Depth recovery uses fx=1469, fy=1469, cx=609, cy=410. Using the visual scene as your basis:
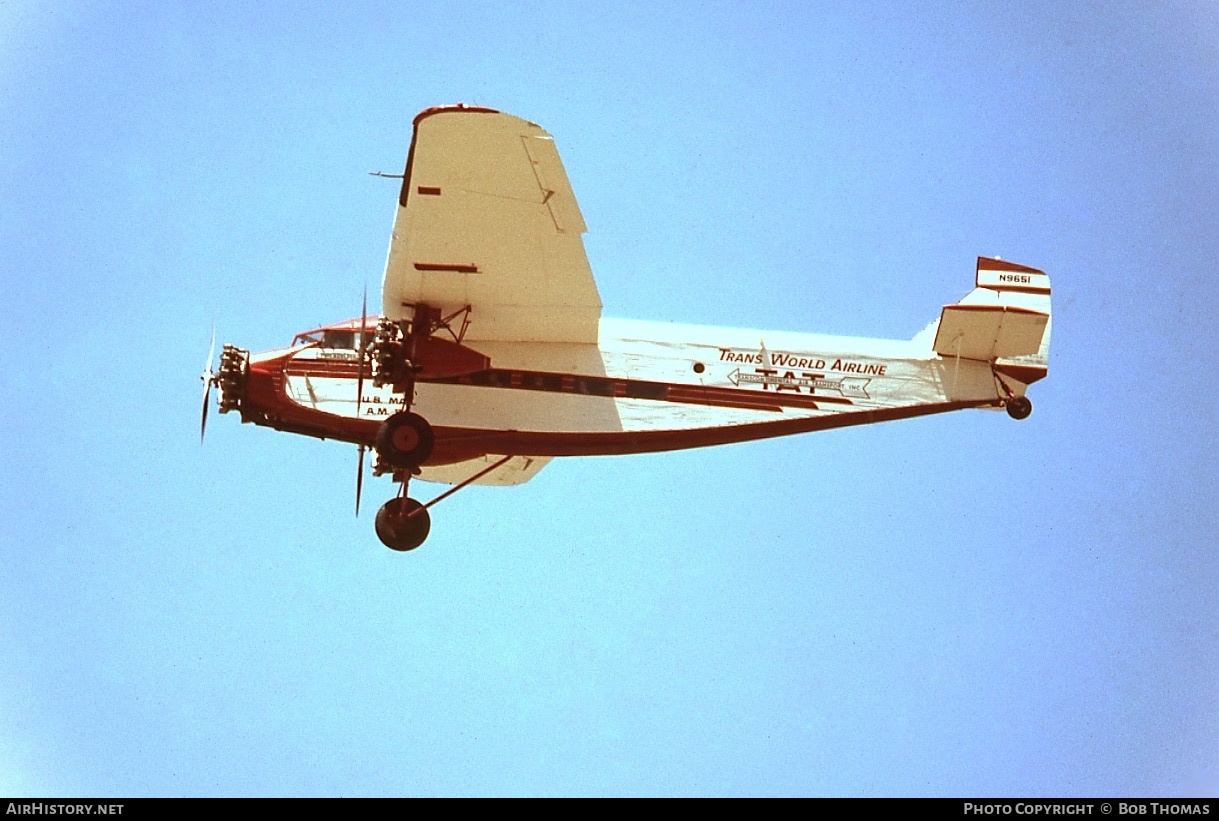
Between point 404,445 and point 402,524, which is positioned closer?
point 404,445

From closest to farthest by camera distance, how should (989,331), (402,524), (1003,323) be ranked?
(1003,323) < (989,331) < (402,524)

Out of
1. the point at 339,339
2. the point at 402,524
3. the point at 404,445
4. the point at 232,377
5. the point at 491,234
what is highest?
the point at 491,234

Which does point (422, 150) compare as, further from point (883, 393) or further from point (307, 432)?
point (883, 393)

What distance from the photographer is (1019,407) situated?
878 inches

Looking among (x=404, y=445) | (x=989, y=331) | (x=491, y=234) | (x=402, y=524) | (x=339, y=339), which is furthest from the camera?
(x=402, y=524)

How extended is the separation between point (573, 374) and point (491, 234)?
9.40 ft

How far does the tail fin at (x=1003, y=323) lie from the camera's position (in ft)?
72.5

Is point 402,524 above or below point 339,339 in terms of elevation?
below

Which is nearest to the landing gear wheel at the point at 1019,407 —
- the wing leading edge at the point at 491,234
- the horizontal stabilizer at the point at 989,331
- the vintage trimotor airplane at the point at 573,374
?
the vintage trimotor airplane at the point at 573,374

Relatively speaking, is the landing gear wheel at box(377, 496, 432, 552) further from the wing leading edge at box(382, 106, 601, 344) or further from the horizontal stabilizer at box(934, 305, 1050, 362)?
the horizontal stabilizer at box(934, 305, 1050, 362)

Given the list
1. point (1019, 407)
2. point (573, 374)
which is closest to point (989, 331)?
point (1019, 407)

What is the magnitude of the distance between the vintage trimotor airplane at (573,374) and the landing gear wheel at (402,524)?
0.11ft

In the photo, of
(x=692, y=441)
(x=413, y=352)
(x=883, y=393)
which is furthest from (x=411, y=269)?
(x=883, y=393)

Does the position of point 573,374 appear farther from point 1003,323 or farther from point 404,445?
point 1003,323
